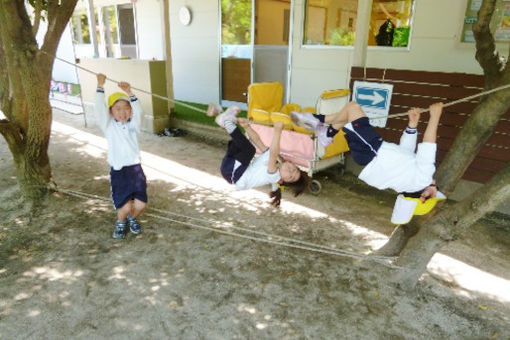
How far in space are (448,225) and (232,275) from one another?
2302mm

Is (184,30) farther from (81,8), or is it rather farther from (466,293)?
(466,293)

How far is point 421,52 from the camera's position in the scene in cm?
659

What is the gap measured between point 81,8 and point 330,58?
12.6 m

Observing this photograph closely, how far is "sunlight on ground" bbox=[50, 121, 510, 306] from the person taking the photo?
394 centimetres

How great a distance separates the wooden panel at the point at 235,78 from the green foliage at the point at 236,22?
56 centimetres

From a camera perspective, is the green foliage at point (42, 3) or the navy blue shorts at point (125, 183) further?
the green foliage at point (42, 3)

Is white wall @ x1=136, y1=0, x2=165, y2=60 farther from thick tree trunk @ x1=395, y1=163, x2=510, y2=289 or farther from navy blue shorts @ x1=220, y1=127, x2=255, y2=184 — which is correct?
thick tree trunk @ x1=395, y1=163, x2=510, y2=289

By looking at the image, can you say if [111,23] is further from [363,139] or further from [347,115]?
[363,139]

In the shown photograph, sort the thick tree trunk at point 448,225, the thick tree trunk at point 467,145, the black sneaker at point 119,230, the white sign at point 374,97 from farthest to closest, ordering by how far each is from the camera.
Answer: the white sign at point 374,97 → the black sneaker at point 119,230 → the thick tree trunk at point 467,145 → the thick tree trunk at point 448,225

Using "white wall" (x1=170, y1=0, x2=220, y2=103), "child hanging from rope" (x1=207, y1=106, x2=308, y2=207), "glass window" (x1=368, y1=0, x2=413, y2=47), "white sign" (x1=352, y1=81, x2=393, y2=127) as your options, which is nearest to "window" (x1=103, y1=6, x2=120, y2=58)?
"white wall" (x1=170, y1=0, x2=220, y2=103)

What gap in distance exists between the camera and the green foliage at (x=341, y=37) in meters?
7.91

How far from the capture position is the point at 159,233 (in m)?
4.84

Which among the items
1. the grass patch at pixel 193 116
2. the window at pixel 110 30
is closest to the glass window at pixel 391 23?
the grass patch at pixel 193 116

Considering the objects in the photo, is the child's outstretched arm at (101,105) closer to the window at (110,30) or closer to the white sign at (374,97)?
the white sign at (374,97)
